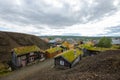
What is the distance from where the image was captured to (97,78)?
1507 cm

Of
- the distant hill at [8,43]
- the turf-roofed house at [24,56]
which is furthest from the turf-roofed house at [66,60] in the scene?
the distant hill at [8,43]

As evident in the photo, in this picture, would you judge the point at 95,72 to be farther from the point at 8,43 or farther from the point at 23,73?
the point at 8,43

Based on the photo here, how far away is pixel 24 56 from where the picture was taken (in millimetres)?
45500

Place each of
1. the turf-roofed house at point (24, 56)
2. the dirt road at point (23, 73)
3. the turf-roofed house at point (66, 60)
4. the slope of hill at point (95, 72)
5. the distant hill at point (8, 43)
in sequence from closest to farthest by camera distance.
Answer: the slope of hill at point (95, 72) < the dirt road at point (23, 73) < the turf-roofed house at point (66, 60) < the turf-roofed house at point (24, 56) < the distant hill at point (8, 43)

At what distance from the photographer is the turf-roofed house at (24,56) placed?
4389cm

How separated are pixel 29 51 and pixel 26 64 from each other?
5.23 m

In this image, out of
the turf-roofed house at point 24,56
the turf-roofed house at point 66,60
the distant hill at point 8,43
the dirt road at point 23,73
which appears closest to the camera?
the dirt road at point 23,73

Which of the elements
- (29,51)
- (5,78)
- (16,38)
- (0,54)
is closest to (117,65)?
(5,78)

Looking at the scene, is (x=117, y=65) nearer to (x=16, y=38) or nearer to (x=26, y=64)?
(x=26, y=64)

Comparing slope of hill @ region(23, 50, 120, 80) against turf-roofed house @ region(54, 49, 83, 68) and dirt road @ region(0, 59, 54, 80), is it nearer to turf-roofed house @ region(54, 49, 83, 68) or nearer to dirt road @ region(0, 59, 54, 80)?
turf-roofed house @ region(54, 49, 83, 68)

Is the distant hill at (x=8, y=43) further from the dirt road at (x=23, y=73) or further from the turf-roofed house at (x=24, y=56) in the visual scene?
the dirt road at (x=23, y=73)

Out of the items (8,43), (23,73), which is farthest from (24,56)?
(8,43)

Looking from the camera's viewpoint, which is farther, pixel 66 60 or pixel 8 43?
pixel 8 43

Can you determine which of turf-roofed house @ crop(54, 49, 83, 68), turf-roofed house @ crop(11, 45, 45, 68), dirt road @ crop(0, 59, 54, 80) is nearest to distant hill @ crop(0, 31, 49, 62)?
turf-roofed house @ crop(11, 45, 45, 68)
